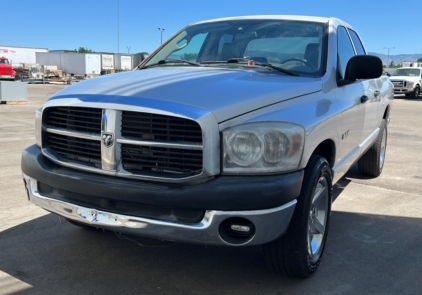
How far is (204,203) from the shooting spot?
242 centimetres

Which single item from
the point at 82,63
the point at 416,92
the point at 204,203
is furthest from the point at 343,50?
the point at 82,63

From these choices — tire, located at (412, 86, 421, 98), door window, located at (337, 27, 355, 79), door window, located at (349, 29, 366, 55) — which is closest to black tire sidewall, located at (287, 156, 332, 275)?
door window, located at (337, 27, 355, 79)

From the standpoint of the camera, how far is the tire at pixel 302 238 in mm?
2723

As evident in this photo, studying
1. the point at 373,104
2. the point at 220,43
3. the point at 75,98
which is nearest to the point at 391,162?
the point at 373,104

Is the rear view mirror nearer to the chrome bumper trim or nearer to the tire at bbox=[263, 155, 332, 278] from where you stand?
the tire at bbox=[263, 155, 332, 278]

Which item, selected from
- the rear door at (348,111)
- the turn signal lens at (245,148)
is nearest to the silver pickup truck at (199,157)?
the turn signal lens at (245,148)

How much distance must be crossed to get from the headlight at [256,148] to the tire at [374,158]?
3537 mm

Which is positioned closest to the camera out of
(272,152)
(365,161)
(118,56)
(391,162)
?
(272,152)

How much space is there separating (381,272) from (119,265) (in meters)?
1.88

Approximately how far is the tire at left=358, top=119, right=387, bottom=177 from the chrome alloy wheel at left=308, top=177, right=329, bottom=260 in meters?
2.76

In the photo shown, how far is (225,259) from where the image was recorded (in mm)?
3385

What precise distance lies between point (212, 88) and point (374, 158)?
380 cm

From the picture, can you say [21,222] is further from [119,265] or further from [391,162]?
[391,162]

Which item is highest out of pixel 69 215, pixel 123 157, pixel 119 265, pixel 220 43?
pixel 220 43
